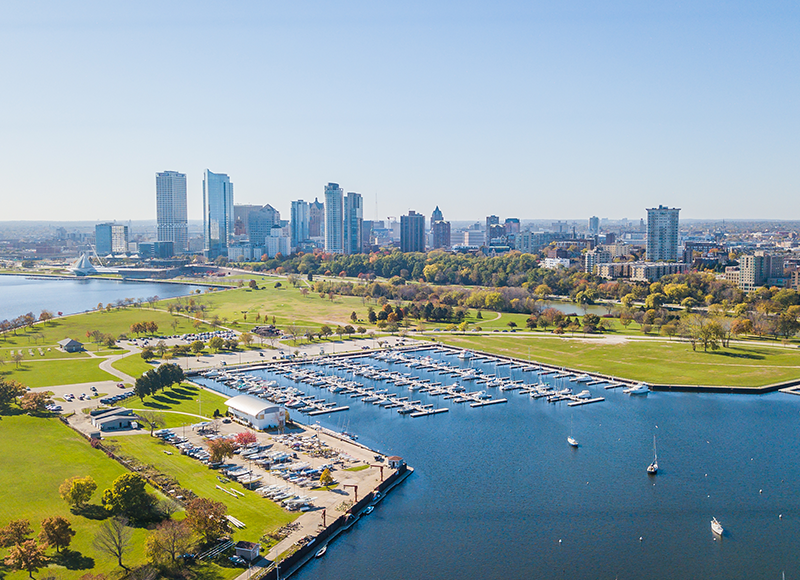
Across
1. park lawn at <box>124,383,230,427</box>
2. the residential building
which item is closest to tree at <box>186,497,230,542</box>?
park lawn at <box>124,383,230,427</box>

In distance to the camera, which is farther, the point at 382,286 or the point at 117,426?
the point at 382,286

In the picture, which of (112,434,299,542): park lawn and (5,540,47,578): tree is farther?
(112,434,299,542): park lawn

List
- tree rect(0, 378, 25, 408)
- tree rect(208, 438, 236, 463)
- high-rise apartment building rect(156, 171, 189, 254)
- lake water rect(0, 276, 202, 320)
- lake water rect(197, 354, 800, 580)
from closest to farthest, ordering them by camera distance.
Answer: lake water rect(197, 354, 800, 580)
tree rect(208, 438, 236, 463)
tree rect(0, 378, 25, 408)
lake water rect(0, 276, 202, 320)
high-rise apartment building rect(156, 171, 189, 254)

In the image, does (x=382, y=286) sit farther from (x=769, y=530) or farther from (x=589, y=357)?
(x=769, y=530)

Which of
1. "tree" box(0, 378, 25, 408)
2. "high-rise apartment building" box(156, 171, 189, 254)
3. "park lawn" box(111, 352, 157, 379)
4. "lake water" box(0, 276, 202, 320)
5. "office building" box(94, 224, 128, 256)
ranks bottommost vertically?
"park lawn" box(111, 352, 157, 379)

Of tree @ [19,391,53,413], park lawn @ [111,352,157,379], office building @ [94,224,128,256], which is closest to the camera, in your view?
tree @ [19,391,53,413]

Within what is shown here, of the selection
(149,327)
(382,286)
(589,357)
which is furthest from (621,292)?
(149,327)

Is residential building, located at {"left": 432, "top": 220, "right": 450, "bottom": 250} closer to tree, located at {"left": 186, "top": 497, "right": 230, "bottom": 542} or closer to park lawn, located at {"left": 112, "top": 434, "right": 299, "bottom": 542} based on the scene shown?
park lawn, located at {"left": 112, "top": 434, "right": 299, "bottom": 542}

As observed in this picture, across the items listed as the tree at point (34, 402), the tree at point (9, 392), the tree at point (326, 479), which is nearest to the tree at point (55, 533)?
the tree at point (326, 479)
